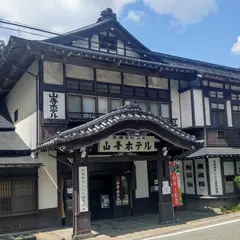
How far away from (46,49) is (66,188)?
635cm

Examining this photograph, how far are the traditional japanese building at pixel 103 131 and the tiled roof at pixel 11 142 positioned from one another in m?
0.05

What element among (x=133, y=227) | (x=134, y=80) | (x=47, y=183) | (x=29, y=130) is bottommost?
(x=133, y=227)

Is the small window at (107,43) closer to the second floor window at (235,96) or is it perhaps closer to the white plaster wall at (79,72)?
the white plaster wall at (79,72)

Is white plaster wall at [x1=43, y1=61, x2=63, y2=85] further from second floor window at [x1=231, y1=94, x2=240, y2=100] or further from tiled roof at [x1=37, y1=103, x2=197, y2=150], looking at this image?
second floor window at [x1=231, y1=94, x2=240, y2=100]

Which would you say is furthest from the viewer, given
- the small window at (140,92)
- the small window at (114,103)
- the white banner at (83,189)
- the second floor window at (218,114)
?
the second floor window at (218,114)

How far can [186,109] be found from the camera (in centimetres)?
1741

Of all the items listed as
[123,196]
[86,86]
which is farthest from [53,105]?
[123,196]

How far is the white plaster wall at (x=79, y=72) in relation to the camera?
568 inches

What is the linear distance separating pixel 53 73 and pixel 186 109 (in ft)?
25.9

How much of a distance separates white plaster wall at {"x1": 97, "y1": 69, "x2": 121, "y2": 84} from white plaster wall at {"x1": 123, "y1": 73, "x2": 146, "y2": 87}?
0.42 metres

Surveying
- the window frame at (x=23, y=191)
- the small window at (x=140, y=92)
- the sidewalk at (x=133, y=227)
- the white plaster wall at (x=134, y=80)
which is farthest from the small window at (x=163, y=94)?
the window frame at (x=23, y=191)

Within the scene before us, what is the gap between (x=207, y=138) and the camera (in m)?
17.0

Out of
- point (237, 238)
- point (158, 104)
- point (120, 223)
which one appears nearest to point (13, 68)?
point (158, 104)

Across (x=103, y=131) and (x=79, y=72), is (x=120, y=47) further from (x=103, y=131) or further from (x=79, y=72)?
(x=103, y=131)
